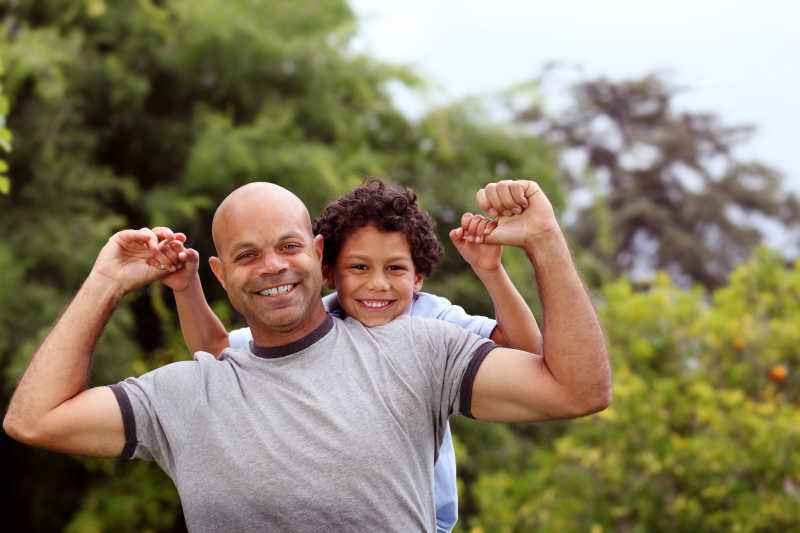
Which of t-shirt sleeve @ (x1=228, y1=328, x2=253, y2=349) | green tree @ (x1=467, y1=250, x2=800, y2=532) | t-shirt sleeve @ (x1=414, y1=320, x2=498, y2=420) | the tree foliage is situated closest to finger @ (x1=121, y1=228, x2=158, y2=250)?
t-shirt sleeve @ (x1=228, y1=328, x2=253, y2=349)

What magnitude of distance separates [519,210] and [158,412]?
0.83m

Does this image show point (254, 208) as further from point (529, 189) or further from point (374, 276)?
point (529, 189)

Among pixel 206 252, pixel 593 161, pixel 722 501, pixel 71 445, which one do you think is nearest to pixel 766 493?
pixel 722 501

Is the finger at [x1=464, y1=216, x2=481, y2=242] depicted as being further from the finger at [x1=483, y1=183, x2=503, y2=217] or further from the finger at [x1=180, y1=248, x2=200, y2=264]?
the finger at [x1=180, y1=248, x2=200, y2=264]

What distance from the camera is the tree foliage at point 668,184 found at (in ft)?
57.1

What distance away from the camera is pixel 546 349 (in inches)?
70.6

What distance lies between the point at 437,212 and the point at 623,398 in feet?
6.30

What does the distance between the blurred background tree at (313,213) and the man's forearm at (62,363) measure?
12.5ft

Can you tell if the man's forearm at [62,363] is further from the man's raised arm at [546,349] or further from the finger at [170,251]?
the man's raised arm at [546,349]

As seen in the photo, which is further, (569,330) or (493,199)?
(493,199)

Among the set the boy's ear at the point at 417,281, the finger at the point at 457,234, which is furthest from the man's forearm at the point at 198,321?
the finger at the point at 457,234

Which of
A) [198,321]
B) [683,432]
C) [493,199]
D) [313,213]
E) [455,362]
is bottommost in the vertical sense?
[683,432]

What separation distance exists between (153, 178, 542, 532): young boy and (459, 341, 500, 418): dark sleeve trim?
Answer: 183 millimetres

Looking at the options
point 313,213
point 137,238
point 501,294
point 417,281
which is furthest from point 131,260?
point 313,213
